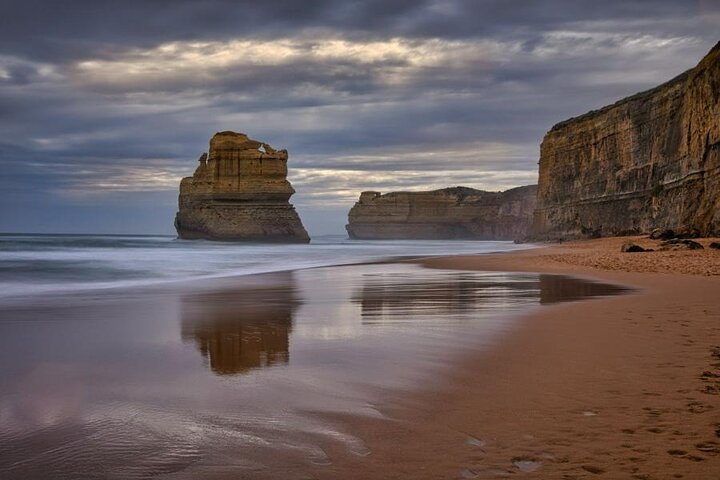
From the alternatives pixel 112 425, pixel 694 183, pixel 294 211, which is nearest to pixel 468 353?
pixel 112 425

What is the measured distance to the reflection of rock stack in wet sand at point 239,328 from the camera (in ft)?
17.5

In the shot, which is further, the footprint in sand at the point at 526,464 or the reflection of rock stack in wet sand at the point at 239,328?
the reflection of rock stack in wet sand at the point at 239,328

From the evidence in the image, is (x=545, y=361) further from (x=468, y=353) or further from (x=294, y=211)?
(x=294, y=211)

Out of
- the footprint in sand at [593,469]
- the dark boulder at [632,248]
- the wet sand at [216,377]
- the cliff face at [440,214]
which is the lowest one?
the wet sand at [216,377]

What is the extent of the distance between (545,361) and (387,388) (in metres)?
1.55

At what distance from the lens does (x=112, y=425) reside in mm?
3504

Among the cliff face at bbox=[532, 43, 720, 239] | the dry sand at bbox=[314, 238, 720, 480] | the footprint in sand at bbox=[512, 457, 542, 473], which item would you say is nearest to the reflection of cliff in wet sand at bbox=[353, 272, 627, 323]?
the dry sand at bbox=[314, 238, 720, 480]

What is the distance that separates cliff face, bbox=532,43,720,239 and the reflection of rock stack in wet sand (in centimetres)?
1945

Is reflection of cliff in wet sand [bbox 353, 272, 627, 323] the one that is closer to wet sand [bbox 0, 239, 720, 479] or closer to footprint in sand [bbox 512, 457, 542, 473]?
wet sand [bbox 0, 239, 720, 479]

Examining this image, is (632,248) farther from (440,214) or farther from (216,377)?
(440,214)

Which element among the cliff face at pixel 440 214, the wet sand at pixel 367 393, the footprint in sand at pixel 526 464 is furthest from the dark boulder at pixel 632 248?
the cliff face at pixel 440 214

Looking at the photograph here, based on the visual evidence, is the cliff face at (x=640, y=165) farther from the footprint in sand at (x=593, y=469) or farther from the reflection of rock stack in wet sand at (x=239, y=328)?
the footprint in sand at (x=593, y=469)

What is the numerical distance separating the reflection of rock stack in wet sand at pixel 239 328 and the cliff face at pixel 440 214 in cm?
9991

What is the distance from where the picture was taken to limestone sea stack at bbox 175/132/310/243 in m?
64.9
